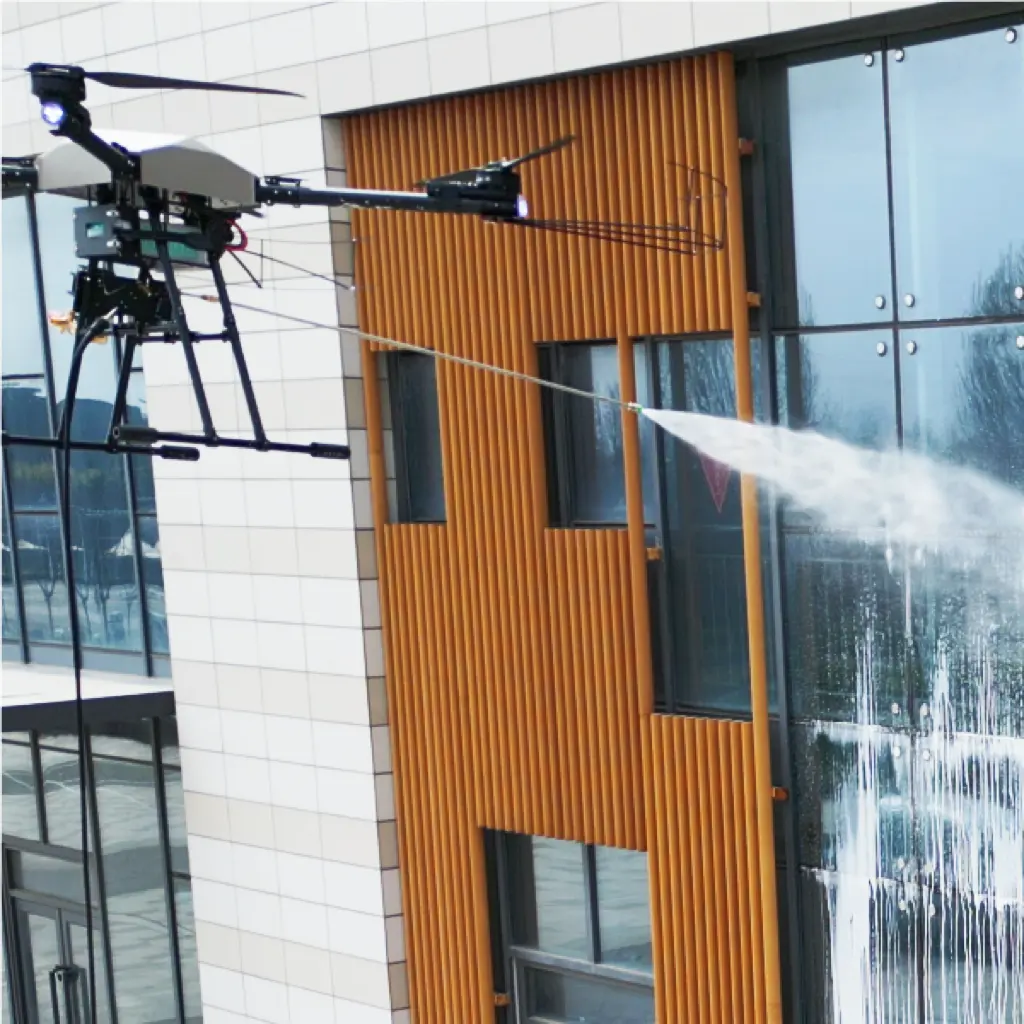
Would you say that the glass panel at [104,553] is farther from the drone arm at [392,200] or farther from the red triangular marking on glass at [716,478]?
the drone arm at [392,200]

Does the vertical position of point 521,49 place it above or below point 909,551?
above

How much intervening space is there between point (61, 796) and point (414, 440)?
267 inches

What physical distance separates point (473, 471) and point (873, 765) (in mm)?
3560

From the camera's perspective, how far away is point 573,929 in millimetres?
12688

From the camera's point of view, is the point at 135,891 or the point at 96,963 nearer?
the point at 135,891

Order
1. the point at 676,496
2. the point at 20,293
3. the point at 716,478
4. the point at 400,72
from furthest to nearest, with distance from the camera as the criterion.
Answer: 1. the point at 20,293
2. the point at 400,72
3. the point at 676,496
4. the point at 716,478

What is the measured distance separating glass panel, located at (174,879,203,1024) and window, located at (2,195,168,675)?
7.37ft

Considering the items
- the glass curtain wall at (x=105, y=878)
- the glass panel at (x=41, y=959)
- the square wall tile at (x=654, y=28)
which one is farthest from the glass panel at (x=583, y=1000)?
the glass panel at (x=41, y=959)

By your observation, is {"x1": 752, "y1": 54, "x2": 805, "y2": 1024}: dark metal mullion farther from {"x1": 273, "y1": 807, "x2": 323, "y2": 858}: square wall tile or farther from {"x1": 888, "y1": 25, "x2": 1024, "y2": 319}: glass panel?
{"x1": 273, "y1": 807, "x2": 323, "y2": 858}: square wall tile

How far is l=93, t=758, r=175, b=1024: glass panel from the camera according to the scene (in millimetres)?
16312

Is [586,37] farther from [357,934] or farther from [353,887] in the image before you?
[357,934]

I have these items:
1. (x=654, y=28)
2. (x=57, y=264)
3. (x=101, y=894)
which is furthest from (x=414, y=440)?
(x=101, y=894)

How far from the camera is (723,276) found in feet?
35.5

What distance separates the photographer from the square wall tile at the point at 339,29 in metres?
12.3
